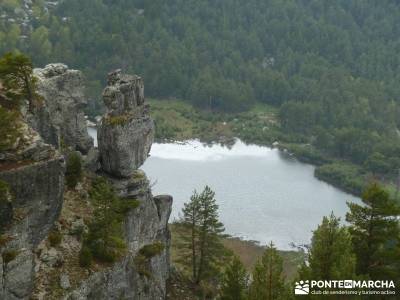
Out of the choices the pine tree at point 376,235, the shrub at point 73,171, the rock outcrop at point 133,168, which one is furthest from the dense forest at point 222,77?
the shrub at point 73,171

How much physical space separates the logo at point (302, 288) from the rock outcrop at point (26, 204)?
16.4 metres

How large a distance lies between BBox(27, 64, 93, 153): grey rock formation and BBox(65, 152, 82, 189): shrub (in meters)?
2.08

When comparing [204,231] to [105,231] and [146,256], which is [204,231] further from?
[105,231]

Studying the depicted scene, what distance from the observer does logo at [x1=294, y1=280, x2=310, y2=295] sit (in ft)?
125

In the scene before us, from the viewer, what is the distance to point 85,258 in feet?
141

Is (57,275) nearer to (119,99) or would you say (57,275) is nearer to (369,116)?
(119,99)

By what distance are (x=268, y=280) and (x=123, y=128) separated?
1852cm

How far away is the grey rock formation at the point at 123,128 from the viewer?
51031 mm

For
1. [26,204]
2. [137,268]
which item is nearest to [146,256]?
[137,268]

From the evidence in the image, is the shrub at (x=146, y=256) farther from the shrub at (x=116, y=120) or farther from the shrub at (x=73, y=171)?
the shrub at (x=116, y=120)

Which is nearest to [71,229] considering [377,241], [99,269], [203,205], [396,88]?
[99,269]

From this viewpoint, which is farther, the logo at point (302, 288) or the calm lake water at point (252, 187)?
the calm lake water at point (252, 187)

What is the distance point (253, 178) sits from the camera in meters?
121

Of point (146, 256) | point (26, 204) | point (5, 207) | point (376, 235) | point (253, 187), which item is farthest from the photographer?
point (253, 187)
